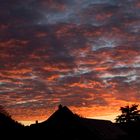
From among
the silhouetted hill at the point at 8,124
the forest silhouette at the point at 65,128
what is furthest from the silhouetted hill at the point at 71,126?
the silhouetted hill at the point at 8,124

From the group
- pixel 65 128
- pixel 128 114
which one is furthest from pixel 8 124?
pixel 128 114

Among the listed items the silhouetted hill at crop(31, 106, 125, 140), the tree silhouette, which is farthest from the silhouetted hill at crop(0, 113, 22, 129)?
the tree silhouette

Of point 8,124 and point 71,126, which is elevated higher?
point 71,126

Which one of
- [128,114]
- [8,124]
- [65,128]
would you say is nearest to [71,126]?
[65,128]

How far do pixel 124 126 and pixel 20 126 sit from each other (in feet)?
204

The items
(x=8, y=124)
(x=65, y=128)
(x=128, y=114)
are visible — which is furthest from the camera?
(x=128, y=114)

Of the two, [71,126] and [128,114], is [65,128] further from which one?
[128,114]

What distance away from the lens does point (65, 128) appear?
6188 centimetres

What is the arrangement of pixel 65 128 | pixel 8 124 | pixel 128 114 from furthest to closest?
pixel 128 114 < pixel 65 128 < pixel 8 124

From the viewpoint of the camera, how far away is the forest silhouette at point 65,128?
36.2m

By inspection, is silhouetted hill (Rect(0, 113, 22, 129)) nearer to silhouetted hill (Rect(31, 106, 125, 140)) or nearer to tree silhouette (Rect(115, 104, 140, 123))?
silhouetted hill (Rect(31, 106, 125, 140))

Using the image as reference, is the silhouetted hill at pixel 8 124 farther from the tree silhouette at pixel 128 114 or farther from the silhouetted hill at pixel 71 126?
the tree silhouette at pixel 128 114

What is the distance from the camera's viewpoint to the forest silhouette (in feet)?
119

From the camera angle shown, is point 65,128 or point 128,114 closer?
point 65,128
